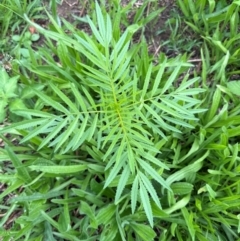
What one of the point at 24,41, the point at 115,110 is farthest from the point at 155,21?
the point at 115,110

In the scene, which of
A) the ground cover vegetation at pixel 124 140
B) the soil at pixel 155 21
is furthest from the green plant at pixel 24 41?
the soil at pixel 155 21

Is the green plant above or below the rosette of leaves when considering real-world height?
above

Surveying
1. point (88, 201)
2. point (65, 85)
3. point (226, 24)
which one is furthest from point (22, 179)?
point (226, 24)

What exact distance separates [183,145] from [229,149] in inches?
8.0

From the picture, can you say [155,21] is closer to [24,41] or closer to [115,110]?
[24,41]

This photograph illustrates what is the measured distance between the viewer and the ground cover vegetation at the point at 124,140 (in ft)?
5.17

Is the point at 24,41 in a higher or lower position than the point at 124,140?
higher

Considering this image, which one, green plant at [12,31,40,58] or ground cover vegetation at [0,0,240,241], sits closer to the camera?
ground cover vegetation at [0,0,240,241]

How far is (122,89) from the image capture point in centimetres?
153

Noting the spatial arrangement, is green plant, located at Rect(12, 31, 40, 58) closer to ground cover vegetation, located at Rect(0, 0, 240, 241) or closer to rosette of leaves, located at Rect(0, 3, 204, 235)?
ground cover vegetation, located at Rect(0, 0, 240, 241)

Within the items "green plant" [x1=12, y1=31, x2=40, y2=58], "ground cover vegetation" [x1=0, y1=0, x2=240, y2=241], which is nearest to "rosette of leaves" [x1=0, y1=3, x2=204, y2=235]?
"ground cover vegetation" [x1=0, y1=0, x2=240, y2=241]

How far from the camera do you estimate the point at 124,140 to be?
1.51 metres

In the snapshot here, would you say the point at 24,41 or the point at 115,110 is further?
the point at 24,41

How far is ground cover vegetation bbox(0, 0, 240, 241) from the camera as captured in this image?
1577 mm
